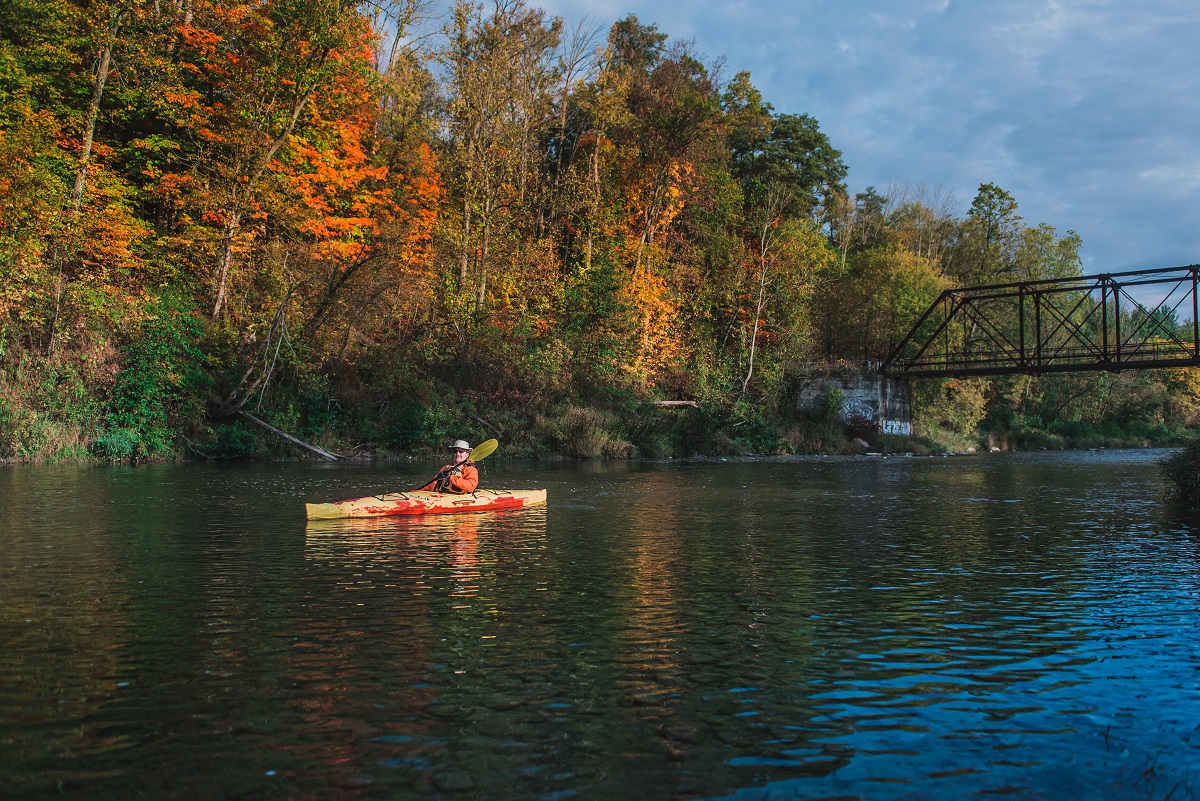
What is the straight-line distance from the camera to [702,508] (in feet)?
57.9

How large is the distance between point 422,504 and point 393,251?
21.5m

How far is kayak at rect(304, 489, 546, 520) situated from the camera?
14.7 meters

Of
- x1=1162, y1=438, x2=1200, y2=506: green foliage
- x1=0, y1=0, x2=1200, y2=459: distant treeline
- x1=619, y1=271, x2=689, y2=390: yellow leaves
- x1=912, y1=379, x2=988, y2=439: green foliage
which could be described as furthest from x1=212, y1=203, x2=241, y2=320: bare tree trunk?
x1=912, y1=379, x2=988, y2=439: green foliage

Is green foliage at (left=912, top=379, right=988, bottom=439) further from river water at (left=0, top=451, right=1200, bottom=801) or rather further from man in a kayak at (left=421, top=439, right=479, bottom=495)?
man in a kayak at (left=421, top=439, right=479, bottom=495)

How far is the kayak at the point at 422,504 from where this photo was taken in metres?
14.7

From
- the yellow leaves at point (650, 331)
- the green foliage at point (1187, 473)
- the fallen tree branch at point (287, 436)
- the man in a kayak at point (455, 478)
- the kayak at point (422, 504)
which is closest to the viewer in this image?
the kayak at point (422, 504)

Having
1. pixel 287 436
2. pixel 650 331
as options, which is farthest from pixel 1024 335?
pixel 287 436

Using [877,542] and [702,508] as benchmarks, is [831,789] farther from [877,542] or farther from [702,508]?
[702,508]

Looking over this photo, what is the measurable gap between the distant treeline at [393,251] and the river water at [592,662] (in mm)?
15030

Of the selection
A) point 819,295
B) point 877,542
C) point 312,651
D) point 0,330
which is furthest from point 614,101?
point 312,651

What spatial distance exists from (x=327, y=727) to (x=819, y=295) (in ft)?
162

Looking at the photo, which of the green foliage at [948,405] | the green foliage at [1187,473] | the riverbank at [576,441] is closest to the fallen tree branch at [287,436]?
the riverbank at [576,441]

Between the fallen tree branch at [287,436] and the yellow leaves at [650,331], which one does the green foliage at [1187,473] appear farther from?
the fallen tree branch at [287,436]

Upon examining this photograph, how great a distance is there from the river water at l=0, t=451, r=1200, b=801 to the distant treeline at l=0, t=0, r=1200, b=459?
15.0 meters
